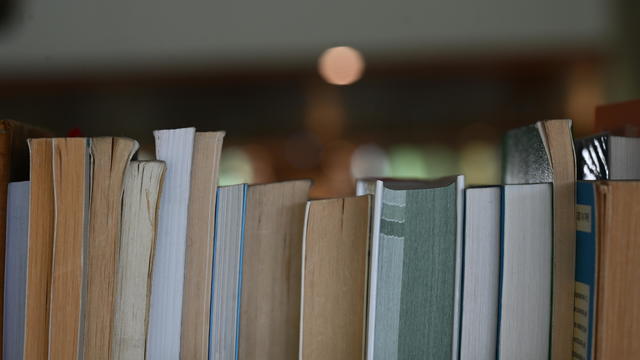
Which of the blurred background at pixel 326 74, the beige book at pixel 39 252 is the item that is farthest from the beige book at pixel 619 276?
the blurred background at pixel 326 74

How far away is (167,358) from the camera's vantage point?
0.40 metres

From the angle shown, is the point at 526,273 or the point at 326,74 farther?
the point at 326,74

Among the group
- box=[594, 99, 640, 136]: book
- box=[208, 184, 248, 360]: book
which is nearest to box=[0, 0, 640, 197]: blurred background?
box=[594, 99, 640, 136]: book

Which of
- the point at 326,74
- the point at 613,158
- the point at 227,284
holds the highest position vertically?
the point at 326,74

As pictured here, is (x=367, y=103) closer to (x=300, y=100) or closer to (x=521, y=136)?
(x=300, y=100)

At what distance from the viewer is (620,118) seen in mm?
524

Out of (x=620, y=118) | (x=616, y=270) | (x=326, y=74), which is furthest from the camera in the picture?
(x=326, y=74)

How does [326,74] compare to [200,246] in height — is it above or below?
above

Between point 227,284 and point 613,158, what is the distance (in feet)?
1.08

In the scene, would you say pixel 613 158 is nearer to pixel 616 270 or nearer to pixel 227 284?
pixel 616 270

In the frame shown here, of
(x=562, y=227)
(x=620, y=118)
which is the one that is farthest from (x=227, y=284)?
(x=620, y=118)

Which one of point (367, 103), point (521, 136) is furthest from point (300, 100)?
point (521, 136)

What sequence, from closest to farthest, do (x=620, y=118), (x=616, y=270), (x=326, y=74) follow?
1. (x=616, y=270)
2. (x=620, y=118)
3. (x=326, y=74)

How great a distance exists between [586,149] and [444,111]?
2035 mm
